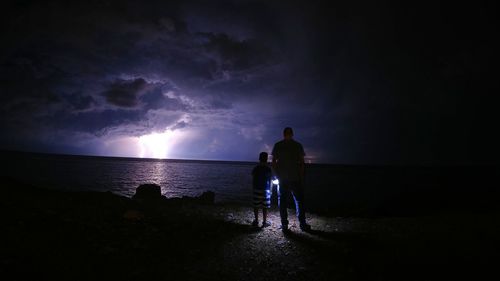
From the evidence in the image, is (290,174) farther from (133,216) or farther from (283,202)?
(133,216)

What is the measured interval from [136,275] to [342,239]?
218 inches

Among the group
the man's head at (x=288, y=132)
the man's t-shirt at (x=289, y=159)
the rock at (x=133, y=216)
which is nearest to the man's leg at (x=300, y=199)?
the man's t-shirt at (x=289, y=159)

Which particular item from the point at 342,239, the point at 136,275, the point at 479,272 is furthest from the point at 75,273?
the point at 479,272

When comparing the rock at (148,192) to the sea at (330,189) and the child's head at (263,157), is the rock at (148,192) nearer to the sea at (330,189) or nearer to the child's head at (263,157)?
the sea at (330,189)

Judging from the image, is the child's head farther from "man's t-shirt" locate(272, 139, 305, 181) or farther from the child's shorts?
the child's shorts

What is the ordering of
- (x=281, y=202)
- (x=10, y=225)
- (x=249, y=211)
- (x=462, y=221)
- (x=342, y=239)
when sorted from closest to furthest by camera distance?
(x=10, y=225), (x=342, y=239), (x=281, y=202), (x=462, y=221), (x=249, y=211)

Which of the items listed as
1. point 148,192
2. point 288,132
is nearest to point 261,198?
point 288,132

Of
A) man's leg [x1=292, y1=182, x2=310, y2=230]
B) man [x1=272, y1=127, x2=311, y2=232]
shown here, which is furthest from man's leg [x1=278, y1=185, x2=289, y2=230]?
man's leg [x1=292, y1=182, x2=310, y2=230]

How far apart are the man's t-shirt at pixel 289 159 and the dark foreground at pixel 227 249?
197 centimetres

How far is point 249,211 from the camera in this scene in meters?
12.6

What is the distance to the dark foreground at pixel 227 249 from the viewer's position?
5.08 metres

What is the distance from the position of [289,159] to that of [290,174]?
516 mm

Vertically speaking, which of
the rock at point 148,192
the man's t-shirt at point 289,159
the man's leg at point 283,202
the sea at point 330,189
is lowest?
the sea at point 330,189

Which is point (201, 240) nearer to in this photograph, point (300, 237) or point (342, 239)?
point (300, 237)
